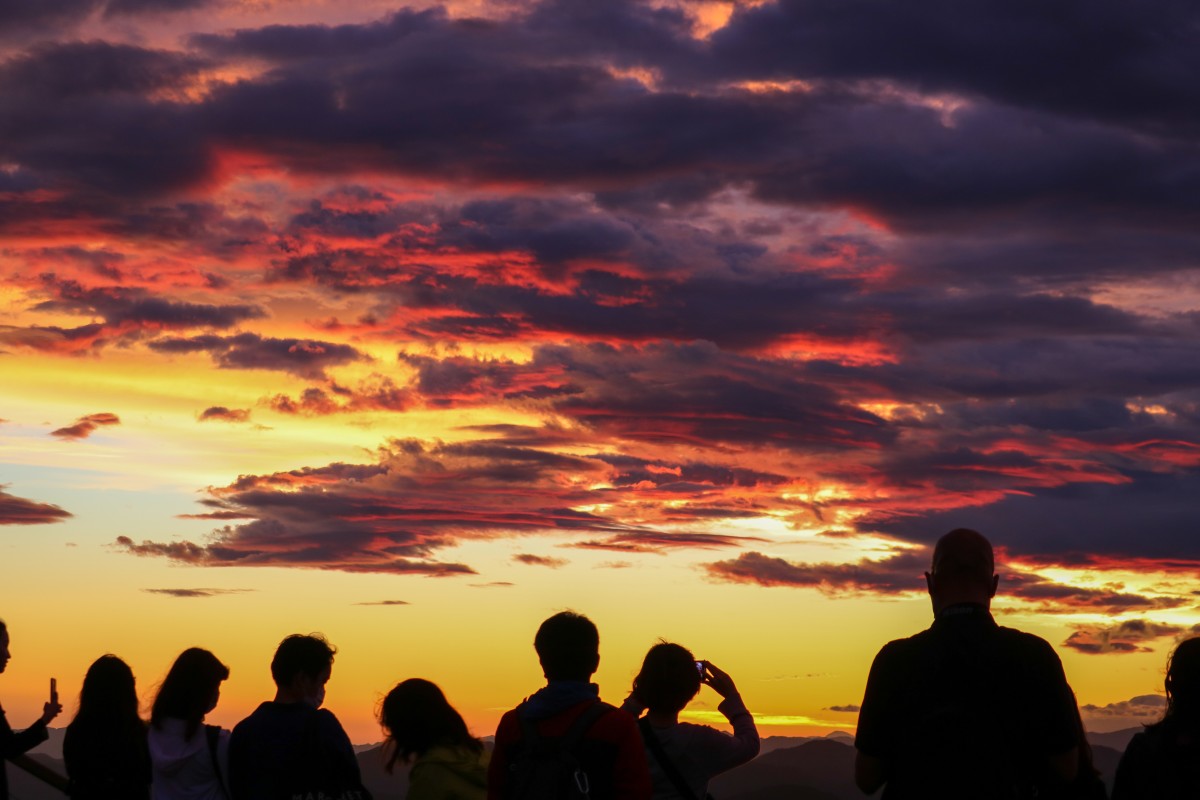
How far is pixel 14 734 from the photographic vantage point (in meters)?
10.1

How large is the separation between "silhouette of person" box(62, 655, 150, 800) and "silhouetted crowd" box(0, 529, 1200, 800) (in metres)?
0.95

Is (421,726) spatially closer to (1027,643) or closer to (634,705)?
(634,705)

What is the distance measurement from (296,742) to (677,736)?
266cm

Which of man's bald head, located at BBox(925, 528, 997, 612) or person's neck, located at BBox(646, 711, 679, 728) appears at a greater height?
man's bald head, located at BBox(925, 528, 997, 612)

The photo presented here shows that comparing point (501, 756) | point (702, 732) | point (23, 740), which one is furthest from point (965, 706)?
point (23, 740)

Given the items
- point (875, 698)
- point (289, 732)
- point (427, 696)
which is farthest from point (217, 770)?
point (875, 698)

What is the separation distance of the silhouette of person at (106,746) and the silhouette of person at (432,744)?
246 centimetres

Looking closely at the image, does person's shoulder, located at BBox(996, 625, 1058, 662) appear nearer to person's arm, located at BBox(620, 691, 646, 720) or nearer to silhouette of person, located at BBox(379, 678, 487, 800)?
person's arm, located at BBox(620, 691, 646, 720)

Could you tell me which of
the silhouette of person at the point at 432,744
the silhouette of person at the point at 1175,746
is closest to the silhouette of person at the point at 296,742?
the silhouette of person at the point at 432,744

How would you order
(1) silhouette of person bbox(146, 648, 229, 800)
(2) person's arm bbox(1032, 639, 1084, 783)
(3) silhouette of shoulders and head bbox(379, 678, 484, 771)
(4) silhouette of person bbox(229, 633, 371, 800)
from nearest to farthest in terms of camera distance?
(2) person's arm bbox(1032, 639, 1084, 783) < (3) silhouette of shoulders and head bbox(379, 678, 484, 771) < (4) silhouette of person bbox(229, 633, 371, 800) < (1) silhouette of person bbox(146, 648, 229, 800)

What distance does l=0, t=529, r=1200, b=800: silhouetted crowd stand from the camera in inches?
255

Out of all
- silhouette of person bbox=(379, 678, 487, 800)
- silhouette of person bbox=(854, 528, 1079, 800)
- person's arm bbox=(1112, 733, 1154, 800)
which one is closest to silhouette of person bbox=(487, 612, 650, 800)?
silhouette of person bbox=(379, 678, 487, 800)

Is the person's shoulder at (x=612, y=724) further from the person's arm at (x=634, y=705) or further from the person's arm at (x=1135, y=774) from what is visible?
the person's arm at (x=1135, y=774)

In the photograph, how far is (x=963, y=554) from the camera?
263 inches
